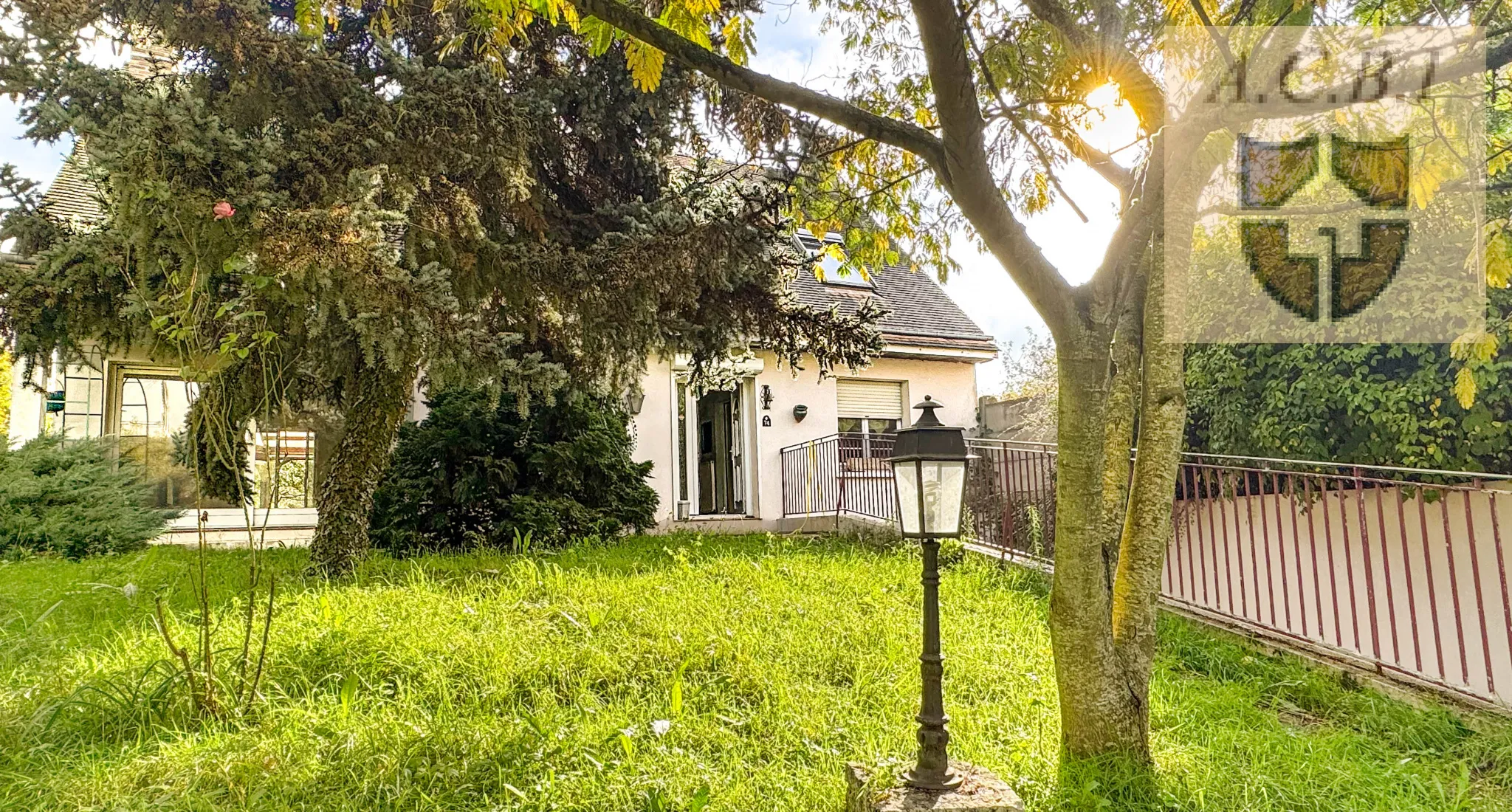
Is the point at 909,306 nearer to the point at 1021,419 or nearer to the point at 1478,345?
the point at 1021,419

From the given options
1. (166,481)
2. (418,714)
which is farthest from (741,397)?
(418,714)

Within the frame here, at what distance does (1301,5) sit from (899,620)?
405 centimetres

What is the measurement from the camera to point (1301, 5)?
11.7 ft

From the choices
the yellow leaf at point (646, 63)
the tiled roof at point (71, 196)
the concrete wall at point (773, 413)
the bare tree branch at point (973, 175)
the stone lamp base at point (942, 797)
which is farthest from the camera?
the concrete wall at point (773, 413)

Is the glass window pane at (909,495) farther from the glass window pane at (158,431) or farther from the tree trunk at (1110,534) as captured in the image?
the glass window pane at (158,431)

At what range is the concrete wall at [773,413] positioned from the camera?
35.0 ft

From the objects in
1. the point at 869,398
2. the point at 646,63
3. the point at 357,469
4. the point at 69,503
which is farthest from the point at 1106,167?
the point at 69,503

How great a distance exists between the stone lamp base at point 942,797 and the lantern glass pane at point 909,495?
0.92 meters

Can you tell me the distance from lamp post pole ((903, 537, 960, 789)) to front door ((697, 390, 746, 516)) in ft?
→ 27.9

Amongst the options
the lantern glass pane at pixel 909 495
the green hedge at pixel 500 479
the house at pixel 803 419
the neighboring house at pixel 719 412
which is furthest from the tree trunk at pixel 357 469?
the lantern glass pane at pixel 909 495

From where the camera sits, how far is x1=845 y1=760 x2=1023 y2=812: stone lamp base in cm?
261

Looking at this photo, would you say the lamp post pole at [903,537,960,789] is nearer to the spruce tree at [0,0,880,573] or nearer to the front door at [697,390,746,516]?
the spruce tree at [0,0,880,573]

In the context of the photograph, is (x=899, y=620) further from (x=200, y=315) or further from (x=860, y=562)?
(x=200, y=315)

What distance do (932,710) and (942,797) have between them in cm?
29
